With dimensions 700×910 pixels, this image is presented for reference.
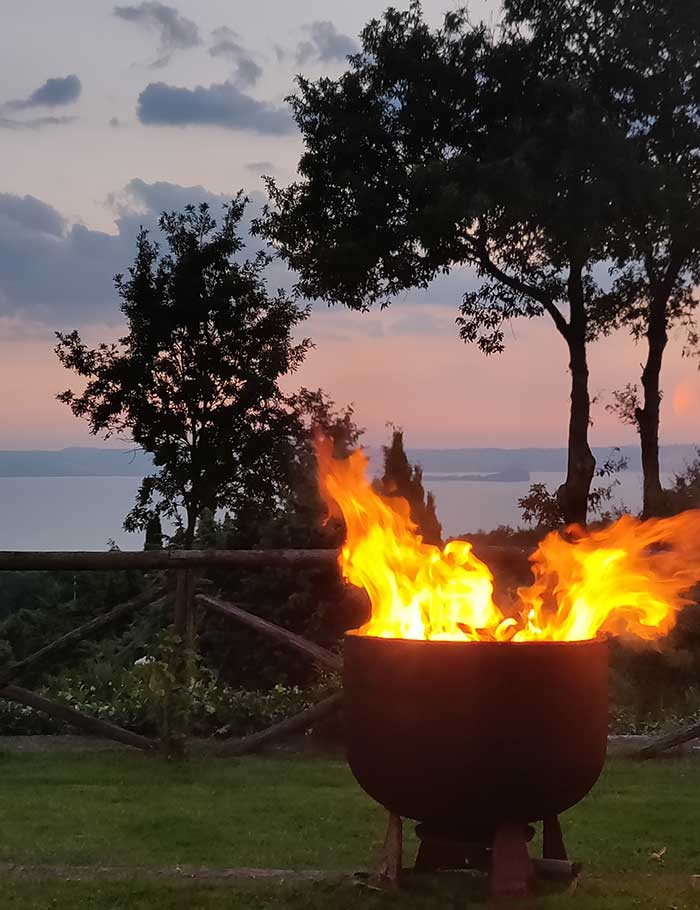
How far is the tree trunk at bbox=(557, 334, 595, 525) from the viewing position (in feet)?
56.2

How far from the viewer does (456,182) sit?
52.7 feet

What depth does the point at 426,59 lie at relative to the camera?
17.9 meters

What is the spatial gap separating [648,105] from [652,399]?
523 centimetres

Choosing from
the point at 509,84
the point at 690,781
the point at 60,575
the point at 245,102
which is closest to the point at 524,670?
the point at 690,781

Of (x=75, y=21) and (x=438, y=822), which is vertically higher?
(x=75, y=21)

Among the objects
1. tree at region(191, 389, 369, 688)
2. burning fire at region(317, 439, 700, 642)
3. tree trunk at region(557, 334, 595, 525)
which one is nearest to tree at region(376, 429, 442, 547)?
tree at region(191, 389, 369, 688)

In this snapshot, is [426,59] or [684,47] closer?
[684,47]

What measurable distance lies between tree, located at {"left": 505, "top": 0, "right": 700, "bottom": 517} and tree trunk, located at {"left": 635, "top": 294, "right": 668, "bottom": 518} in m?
0.02

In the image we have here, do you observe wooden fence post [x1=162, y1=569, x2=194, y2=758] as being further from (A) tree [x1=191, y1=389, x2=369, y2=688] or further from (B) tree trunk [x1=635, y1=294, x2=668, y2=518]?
(B) tree trunk [x1=635, y1=294, x2=668, y2=518]

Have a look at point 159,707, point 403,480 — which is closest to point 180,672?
point 159,707

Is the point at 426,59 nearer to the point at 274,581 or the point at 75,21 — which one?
the point at 274,581

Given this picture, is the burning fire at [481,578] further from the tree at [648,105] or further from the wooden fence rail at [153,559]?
the tree at [648,105]

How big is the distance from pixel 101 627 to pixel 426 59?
14.7 meters

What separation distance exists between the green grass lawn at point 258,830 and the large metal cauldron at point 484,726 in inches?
15.9
